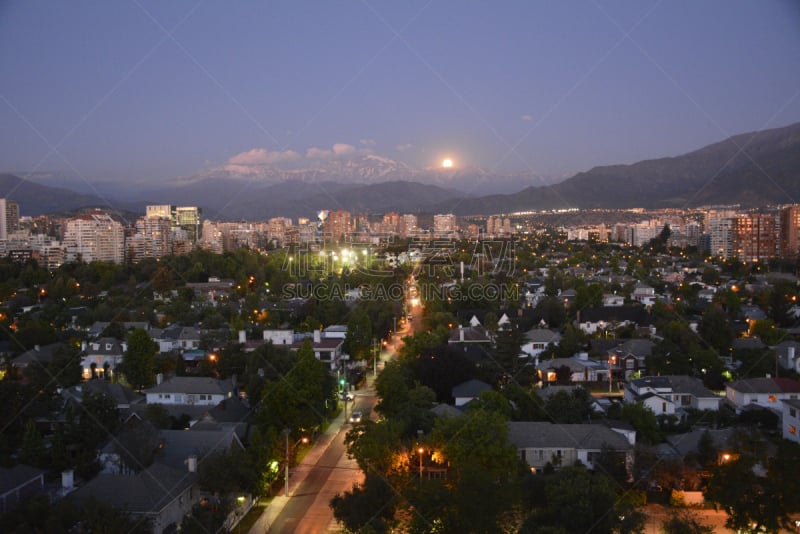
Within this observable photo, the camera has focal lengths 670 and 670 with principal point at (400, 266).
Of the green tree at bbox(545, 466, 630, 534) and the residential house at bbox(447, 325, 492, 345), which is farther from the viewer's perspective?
the residential house at bbox(447, 325, 492, 345)

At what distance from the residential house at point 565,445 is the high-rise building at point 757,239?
36.5 metres

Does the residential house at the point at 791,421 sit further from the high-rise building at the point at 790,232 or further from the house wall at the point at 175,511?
the high-rise building at the point at 790,232

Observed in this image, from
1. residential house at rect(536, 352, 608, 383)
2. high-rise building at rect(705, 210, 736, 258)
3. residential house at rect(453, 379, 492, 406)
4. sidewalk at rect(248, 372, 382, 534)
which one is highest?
high-rise building at rect(705, 210, 736, 258)

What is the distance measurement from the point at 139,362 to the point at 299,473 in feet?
16.6

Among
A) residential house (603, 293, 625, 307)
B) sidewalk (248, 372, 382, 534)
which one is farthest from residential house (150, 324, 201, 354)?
residential house (603, 293, 625, 307)

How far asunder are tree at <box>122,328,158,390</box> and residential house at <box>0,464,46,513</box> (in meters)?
4.82

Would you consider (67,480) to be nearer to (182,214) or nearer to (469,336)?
(469,336)

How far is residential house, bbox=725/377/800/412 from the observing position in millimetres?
10258

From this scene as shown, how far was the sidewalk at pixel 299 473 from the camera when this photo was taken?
22.0 ft

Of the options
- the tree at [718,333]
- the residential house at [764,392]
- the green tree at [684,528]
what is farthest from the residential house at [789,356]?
the green tree at [684,528]

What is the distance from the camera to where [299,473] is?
8062 millimetres

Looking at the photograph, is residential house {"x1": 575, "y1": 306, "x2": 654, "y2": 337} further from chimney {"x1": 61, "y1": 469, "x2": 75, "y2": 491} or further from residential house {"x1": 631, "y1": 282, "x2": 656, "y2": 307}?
chimney {"x1": 61, "y1": 469, "x2": 75, "y2": 491}

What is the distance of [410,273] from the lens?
113 ft

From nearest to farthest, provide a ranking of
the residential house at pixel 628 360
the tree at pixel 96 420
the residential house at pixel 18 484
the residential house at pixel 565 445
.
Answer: the residential house at pixel 18 484 < the tree at pixel 96 420 < the residential house at pixel 565 445 < the residential house at pixel 628 360
